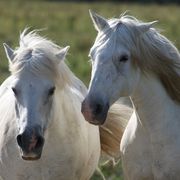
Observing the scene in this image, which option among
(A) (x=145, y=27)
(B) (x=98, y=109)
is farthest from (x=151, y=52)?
(B) (x=98, y=109)

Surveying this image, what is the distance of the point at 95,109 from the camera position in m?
6.50

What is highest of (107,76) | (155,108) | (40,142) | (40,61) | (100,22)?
(100,22)

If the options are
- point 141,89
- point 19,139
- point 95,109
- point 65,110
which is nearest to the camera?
point 95,109

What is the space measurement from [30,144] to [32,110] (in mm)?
299

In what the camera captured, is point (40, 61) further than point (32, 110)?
Yes

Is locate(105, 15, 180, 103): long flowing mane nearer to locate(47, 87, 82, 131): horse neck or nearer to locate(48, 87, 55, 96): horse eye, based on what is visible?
locate(48, 87, 55, 96): horse eye

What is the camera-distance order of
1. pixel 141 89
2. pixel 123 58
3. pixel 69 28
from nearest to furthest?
1. pixel 123 58
2. pixel 141 89
3. pixel 69 28

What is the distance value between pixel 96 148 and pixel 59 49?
1.23 metres

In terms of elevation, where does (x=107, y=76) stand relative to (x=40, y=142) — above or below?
above

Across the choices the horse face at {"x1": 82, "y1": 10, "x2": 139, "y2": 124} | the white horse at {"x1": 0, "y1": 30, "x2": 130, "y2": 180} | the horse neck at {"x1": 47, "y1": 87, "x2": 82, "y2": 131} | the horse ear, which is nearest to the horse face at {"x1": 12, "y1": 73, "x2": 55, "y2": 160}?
the white horse at {"x1": 0, "y1": 30, "x2": 130, "y2": 180}

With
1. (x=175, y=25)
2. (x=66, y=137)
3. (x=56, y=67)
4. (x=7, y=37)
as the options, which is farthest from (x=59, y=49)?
(x=175, y=25)

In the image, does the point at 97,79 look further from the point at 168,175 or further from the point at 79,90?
the point at 79,90

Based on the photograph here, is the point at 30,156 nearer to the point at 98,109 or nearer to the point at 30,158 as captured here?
the point at 30,158

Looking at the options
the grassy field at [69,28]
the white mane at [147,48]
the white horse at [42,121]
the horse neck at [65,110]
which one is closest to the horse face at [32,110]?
the white horse at [42,121]
